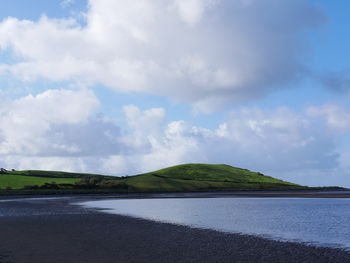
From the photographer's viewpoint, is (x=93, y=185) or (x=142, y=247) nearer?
(x=142, y=247)

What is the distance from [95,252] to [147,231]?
1132cm

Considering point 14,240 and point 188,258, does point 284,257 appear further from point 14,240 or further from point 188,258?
point 14,240

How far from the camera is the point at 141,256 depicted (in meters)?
24.2

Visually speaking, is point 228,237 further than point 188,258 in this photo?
Yes

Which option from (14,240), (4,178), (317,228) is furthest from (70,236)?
(4,178)

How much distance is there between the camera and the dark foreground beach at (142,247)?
23.6m

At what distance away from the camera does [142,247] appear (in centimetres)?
2748

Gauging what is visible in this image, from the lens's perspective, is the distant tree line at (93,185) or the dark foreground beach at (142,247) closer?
the dark foreground beach at (142,247)

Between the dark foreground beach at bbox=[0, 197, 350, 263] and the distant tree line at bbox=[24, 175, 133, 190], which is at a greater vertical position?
the distant tree line at bbox=[24, 175, 133, 190]

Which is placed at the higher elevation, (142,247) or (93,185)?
(93,185)

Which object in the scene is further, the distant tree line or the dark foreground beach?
the distant tree line

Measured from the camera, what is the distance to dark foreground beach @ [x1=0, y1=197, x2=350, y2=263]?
77.3 feet

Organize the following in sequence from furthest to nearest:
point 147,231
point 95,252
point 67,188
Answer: point 67,188
point 147,231
point 95,252

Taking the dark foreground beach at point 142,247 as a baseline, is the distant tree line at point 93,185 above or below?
above
